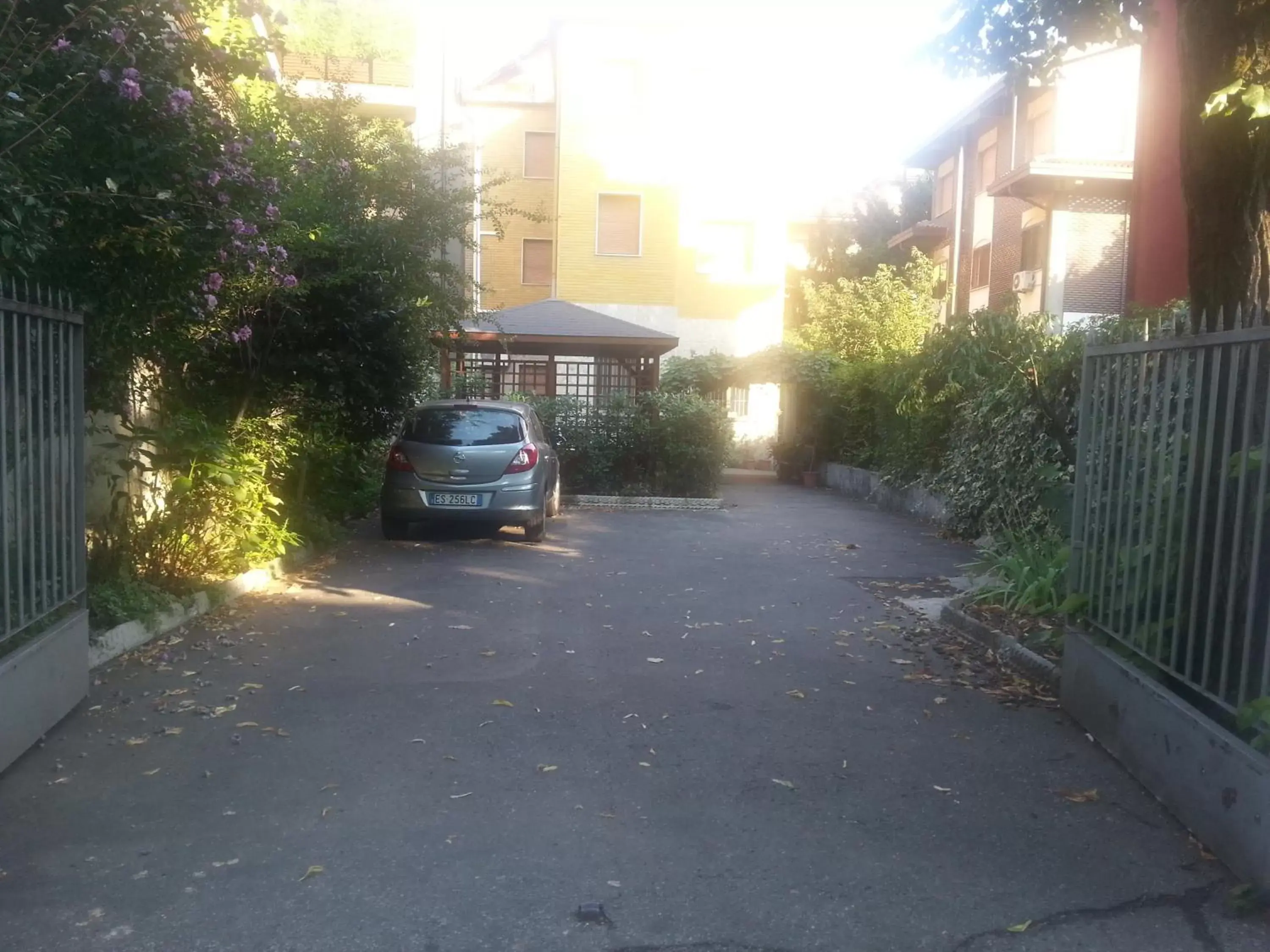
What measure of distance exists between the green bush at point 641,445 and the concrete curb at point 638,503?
0.46 m

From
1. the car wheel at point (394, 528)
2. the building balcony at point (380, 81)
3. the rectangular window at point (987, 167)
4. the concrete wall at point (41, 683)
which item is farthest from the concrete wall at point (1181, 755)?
the rectangular window at point (987, 167)

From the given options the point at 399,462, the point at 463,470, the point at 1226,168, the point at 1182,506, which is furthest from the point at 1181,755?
the point at 399,462

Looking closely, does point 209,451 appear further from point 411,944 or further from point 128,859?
point 411,944

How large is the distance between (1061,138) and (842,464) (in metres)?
9.18

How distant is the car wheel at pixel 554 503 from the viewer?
1546 centimetres

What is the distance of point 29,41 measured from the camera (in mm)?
5668

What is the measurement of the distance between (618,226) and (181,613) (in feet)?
77.3

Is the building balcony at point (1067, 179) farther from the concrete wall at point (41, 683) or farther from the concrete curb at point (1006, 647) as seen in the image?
the concrete wall at point (41, 683)

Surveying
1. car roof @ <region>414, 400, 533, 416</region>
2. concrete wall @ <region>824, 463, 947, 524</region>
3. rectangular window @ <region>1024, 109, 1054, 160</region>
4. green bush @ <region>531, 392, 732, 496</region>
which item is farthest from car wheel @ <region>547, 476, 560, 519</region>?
rectangular window @ <region>1024, 109, 1054, 160</region>

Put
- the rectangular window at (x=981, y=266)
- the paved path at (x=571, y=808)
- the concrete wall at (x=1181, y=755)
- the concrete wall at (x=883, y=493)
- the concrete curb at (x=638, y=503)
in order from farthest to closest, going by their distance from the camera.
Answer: the rectangular window at (x=981, y=266)
the concrete curb at (x=638, y=503)
the concrete wall at (x=883, y=493)
the concrete wall at (x=1181, y=755)
the paved path at (x=571, y=808)

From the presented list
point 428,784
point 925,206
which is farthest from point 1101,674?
point 925,206

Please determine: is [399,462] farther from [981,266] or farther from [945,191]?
[945,191]

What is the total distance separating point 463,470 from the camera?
12.6m

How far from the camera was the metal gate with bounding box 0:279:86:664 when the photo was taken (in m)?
5.20
